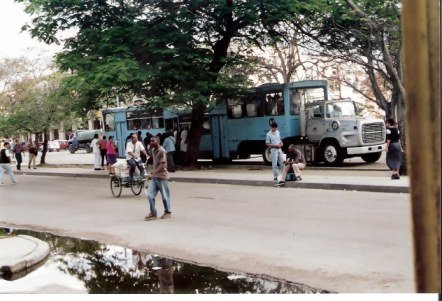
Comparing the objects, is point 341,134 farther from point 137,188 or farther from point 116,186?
point 116,186

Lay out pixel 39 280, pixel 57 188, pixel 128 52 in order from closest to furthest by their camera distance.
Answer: pixel 39 280, pixel 128 52, pixel 57 188

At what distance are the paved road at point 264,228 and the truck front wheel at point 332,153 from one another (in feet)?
11.8

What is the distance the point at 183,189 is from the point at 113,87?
10.7 ft

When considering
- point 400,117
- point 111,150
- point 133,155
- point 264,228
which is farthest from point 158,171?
point 111,150

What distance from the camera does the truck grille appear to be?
50.4ft

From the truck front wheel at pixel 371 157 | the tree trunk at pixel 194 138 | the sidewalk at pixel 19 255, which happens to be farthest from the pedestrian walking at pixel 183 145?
the sidewalk at pixel 19 255

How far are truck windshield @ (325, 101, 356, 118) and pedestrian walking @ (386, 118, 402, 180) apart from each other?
3954mm

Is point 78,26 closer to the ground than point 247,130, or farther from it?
farther from it

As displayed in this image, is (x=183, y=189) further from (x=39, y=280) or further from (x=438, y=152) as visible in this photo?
(x=438, y=152)

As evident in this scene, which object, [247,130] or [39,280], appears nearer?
[39,280]

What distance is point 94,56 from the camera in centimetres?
1379

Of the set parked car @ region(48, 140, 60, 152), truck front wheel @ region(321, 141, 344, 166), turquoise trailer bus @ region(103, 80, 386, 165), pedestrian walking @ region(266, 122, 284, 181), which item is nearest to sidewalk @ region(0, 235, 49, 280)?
pedestrian walking @ region(266, 122, 284, 181)
